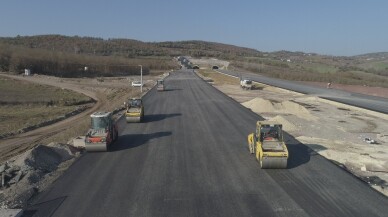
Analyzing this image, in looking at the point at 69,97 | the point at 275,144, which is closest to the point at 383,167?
the point at 275,144

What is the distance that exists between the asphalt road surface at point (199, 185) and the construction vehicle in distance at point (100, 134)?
1.83 ft

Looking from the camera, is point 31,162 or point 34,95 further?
point 34,95

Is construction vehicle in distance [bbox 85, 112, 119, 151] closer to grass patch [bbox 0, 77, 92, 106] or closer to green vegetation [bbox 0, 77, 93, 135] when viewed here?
green vegetation [bbox 0, 77, 93, 135]

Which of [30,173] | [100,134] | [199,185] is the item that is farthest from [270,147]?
[30,173]

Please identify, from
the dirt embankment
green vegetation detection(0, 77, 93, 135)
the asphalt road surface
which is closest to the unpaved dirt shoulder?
the asphalt road surface

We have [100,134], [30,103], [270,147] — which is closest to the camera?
[270,147]

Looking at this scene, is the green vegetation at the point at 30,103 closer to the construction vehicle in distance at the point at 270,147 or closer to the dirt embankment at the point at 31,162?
the dirt embankment at the point at 31,162

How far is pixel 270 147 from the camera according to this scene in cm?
2225

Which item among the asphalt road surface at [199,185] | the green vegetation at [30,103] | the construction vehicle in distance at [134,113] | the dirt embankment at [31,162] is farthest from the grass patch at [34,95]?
the asphalt road surface at [199,185]

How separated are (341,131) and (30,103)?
139 ft

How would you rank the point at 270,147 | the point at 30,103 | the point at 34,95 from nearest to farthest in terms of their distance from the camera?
1. the point at 270,147
2. the point at 30,103
3. the point at 34,95

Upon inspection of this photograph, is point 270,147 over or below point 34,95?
A: over

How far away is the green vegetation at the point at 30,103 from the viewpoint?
44728 millimetres

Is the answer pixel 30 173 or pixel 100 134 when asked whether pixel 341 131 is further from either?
pixel 30 173
